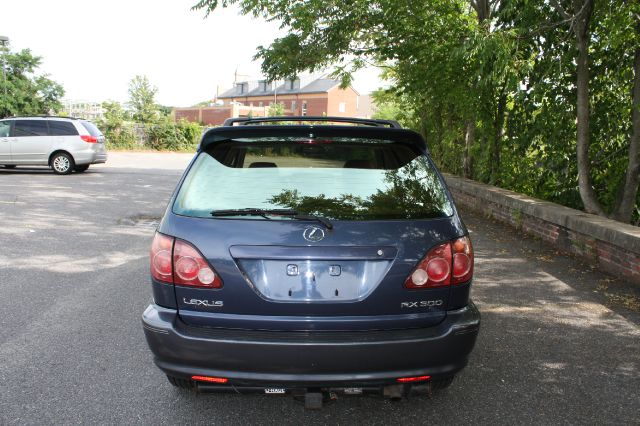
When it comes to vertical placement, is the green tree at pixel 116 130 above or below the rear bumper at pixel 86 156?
above

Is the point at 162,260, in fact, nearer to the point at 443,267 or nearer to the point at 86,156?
the point at 443,267

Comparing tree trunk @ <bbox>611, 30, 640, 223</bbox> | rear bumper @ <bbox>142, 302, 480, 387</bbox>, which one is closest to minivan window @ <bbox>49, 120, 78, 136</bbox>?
tree trunk @ <bbox>611, 30, 640, 223</bbox>

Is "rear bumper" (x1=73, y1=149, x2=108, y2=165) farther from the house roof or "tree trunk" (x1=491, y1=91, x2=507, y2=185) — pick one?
the house roof

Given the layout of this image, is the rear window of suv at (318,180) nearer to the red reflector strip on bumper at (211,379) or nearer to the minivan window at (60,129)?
A: the red reflector strip on bumper at (211,379)

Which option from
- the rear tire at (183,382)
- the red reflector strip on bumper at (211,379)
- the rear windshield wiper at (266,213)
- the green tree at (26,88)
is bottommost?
the rear tire at (183,382)

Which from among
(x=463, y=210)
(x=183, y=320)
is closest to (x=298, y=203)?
(x=183, y=320)

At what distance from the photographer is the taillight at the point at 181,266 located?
8.57 feet

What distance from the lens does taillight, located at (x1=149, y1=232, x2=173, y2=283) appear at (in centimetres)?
268

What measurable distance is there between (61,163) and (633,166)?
1650 centimetres

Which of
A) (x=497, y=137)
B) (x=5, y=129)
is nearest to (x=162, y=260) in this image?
(x=497, y=137)

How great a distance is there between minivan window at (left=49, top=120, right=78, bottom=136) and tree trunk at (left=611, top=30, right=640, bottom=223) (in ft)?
53.0

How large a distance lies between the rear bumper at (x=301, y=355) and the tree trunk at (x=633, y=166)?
5.86 meters

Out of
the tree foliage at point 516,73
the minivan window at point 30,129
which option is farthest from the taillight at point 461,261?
the minivan window at point 30,129

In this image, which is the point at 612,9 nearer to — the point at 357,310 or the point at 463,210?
the point at 463,210
